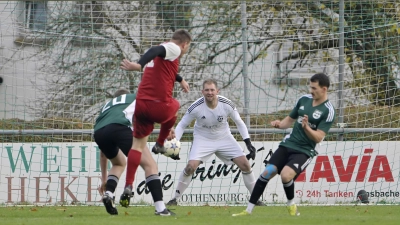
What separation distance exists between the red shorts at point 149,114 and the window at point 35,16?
6208mm

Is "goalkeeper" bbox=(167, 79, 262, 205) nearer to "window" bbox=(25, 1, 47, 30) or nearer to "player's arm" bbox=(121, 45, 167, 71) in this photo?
"window" bbox=(25, 1, 47, 30)

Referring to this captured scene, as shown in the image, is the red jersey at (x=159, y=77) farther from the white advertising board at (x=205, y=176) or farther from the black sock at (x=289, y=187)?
the white advertising board at (x=205, y=176)

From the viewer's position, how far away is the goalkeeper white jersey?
13.5m

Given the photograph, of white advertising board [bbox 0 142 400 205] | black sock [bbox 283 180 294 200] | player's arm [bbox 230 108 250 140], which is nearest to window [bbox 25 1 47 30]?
white advertising board [bbox 0 142 400 205]

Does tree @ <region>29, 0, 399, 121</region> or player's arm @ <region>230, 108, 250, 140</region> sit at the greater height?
tree @ <region>29, 0, 399, 121</region>

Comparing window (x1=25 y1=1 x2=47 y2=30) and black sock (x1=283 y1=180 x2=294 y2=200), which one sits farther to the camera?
window (x1=25 y1=1 x2=47 y2=30)

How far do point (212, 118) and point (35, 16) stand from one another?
13.9ft

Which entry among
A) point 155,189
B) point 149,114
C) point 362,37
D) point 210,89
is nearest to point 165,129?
point 149,114

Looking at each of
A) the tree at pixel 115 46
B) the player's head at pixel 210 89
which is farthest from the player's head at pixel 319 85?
the tree at pixel 115 46

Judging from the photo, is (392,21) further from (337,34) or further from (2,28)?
(2,28)

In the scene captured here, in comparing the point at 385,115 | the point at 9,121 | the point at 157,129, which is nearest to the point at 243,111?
the point at 157,129

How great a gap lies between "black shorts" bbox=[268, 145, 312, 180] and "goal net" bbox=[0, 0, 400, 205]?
14.2 feet

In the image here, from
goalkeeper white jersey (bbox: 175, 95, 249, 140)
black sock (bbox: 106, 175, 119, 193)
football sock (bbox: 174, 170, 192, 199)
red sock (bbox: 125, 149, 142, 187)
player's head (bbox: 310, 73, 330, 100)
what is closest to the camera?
red sock (bbox: 125, 149, 142, 187)

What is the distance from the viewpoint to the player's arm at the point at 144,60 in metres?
9.04
